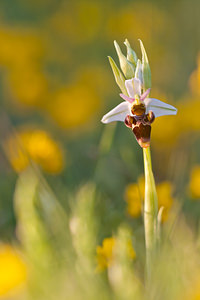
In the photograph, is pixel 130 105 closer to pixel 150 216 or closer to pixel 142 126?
pixel 142 126

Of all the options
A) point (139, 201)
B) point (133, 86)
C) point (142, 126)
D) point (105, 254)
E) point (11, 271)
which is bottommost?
point (139, 201)

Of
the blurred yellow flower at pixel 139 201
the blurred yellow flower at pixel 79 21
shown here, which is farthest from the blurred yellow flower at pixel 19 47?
the blurred yellow flower at pixel 139 201

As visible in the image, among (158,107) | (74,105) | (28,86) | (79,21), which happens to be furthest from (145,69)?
(79,21)

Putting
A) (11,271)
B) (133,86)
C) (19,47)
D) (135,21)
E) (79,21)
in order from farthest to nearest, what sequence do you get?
(79,21)
(135,21)
(19,47)
(133,86)
(11,271)

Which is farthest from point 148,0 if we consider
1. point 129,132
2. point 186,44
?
point 129,132

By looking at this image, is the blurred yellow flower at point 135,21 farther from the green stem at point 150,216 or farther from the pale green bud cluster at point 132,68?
the green stem at point 150,216

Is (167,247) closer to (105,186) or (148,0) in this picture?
(105,186)

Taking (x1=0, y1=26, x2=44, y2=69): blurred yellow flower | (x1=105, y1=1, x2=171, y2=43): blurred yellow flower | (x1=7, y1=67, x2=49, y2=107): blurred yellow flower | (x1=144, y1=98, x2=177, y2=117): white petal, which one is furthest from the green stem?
(x1=105, y1=1, x2=171, y2=43): blurred yellow flower

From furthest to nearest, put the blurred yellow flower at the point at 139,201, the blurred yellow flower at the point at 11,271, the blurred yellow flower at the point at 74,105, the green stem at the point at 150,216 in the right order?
the blurred yellow flower at the point at 74,105 < the blurred yellow flower at the point at 139,201 < the green stem at the point at 150,216 < the blurred yellow flower at the point at 11,271
